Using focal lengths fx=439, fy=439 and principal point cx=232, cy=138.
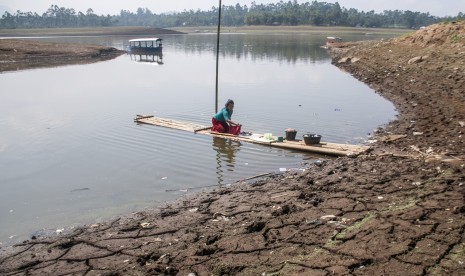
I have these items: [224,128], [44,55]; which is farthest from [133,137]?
[44,55]

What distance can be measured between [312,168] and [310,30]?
343ft

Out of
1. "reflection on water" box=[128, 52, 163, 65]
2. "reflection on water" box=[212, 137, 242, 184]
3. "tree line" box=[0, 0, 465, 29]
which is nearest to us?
"reflection on water" box=[212, 137, 242, 184]

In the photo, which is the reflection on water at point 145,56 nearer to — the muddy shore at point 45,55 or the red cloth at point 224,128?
the muddy shore at point 45,55

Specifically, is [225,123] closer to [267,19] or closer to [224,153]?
[224,153]

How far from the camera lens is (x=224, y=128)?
12.2 metres

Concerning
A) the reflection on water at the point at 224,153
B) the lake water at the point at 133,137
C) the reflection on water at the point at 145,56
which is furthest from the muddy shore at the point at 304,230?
the reflection on water at the point at 145,56

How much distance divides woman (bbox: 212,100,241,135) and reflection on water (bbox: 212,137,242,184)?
293 mm

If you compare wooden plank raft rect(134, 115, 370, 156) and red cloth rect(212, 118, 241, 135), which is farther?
red cloth rect(212, 118, 241, 135)

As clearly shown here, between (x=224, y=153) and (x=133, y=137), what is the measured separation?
3351 mm

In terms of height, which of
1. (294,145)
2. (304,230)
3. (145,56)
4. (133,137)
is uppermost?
(304,230)

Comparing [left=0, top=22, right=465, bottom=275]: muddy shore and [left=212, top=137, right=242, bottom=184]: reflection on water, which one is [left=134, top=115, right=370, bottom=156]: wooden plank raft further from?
[left=0, top=22, right=465, bottom=275]: muddy shore

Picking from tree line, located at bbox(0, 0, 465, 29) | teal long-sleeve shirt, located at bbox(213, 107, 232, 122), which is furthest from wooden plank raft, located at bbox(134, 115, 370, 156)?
tree line, located at bbox(0, 0, 465, 29)

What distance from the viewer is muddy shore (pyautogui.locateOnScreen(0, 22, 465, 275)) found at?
4.79m

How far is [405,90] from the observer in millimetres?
18344
